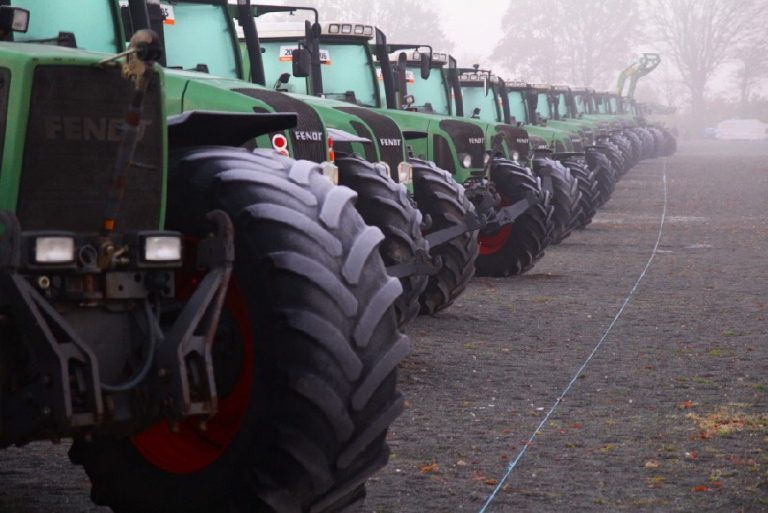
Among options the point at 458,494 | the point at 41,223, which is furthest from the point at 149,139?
the point at 458,494

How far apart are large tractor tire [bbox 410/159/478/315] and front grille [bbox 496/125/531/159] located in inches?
199

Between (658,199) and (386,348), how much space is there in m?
27.2

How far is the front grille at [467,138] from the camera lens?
53.6 feet

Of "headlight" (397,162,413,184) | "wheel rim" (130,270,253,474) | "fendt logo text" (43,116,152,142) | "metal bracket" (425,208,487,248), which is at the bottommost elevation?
"metal bracket" (425,208,487,248)

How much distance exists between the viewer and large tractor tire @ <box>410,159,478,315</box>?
12145 millimetres

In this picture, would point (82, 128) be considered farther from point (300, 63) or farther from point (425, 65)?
point (425, 65)

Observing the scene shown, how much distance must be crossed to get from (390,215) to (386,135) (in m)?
2.77

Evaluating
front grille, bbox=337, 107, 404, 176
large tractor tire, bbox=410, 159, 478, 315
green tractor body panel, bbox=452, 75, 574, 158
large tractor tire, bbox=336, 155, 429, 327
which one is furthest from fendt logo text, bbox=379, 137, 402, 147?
green tractor body panel, bbox=452, 75, 574, 158

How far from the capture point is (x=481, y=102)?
75.2 ft

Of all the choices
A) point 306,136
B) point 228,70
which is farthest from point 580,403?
point 228,70

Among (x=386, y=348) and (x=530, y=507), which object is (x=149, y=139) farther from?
(x=530, y=507)

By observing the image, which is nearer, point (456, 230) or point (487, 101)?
point (456, 230)

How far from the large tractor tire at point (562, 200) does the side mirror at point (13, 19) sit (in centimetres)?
1302

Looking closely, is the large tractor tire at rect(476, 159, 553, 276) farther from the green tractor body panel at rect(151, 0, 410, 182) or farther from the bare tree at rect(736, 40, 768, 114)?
the bare tree at rect(736, 40, 768, 114)
